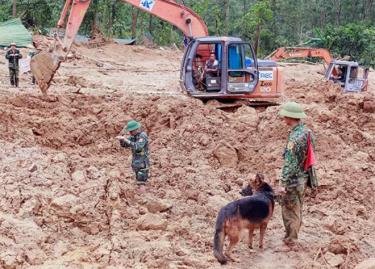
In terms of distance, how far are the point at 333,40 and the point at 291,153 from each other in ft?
94.9

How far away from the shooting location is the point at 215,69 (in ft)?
38.9

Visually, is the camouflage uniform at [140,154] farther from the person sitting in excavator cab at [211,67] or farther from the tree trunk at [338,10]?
the tree trunk at [338,10]

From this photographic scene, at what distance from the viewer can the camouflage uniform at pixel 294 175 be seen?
582 centimetres

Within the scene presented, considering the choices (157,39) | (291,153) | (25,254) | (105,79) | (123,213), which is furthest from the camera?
(157,39)

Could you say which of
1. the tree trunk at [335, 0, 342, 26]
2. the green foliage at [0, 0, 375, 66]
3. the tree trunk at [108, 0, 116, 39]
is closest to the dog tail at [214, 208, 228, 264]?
the green foliage at [0, 0, 375, 66]

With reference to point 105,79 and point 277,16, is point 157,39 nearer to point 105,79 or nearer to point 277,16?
point 277,16

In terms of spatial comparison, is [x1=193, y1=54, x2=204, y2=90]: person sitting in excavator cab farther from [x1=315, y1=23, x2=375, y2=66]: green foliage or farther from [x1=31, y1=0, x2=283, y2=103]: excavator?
[x1=315, y1=23, x2=375, y2=66]: green foliage

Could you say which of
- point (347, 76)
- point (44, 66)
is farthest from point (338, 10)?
point (44, 66)

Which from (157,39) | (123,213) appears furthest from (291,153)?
(157,39)

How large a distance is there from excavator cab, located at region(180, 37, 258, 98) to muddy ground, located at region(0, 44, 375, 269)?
73 cm

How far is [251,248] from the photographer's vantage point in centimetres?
611

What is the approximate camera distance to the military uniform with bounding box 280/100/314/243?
5.82 m

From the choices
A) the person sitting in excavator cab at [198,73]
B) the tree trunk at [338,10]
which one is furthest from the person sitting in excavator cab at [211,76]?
the tree trunk at [338,10]

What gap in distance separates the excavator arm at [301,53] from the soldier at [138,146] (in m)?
16.1
